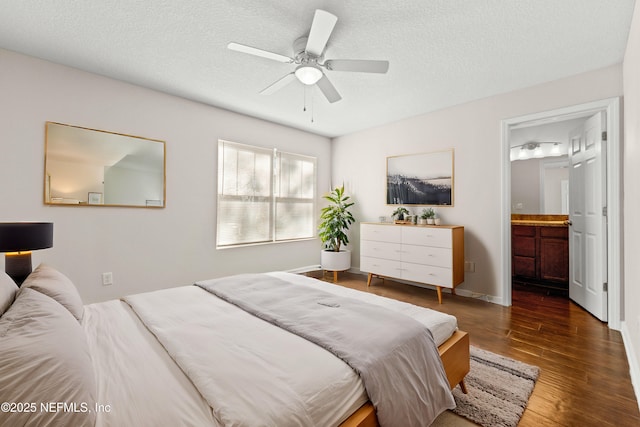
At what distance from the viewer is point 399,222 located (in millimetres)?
4062

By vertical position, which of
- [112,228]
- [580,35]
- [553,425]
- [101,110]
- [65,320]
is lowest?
[553,425]

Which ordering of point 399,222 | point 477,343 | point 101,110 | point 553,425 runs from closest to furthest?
point 553,425 < point 477,343 < point 101,110 < point 399,222

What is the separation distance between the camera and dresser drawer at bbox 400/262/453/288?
3.44 metres

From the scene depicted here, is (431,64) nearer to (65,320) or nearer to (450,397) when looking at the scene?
(450,397)

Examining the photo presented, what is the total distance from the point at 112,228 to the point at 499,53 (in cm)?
406

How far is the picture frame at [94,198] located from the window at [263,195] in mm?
1325

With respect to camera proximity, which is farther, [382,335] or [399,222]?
[399,222]

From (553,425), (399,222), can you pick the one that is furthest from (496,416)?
(399,222)

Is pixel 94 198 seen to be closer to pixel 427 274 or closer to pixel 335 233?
pixel 335 233

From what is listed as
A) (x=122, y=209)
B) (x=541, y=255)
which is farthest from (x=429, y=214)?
(x=122, y=209)

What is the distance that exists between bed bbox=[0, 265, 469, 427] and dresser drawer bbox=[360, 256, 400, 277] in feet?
7.56

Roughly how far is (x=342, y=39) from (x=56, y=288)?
2.46 m

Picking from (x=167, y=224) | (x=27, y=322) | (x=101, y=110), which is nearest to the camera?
(x=27, y=322)

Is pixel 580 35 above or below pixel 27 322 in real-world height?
above
